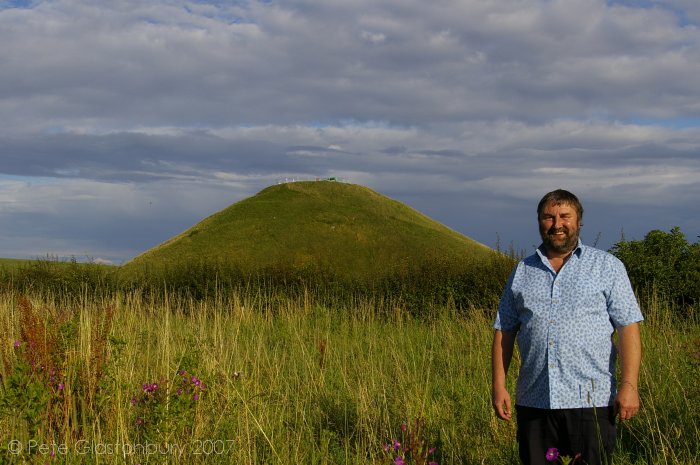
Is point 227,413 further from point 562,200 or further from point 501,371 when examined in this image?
point 562,200

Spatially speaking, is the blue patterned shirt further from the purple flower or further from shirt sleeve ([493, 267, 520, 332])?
the purple flower

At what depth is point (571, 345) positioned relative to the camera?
11.8 ft

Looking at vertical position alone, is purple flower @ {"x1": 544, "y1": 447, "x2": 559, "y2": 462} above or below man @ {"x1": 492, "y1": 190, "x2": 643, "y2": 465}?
below

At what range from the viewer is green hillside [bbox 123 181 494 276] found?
38188 mm

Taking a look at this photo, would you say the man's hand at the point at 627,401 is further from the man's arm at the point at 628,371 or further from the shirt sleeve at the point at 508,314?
the shirt sleeve at the point at 508,314

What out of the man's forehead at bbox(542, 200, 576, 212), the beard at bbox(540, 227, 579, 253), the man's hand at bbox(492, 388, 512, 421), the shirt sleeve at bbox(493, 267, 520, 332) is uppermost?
the man's forehead at bbox(542, 200, 576, 212)

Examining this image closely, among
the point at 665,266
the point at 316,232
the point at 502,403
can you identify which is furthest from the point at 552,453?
the point at 316,232

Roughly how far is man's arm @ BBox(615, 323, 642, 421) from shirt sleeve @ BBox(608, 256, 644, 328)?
4cm

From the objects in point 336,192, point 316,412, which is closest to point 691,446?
point 316,412

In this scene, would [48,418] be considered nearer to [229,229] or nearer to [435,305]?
[435,305]

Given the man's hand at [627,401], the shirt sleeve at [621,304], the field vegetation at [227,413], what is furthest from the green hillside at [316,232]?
the man's hand at [627,401]

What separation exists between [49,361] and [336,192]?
145 ft

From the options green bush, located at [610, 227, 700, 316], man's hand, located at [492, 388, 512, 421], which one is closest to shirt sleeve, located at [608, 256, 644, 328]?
man's hand, located at [492, 388, 512, 421]

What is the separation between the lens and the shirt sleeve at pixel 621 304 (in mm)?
3607
